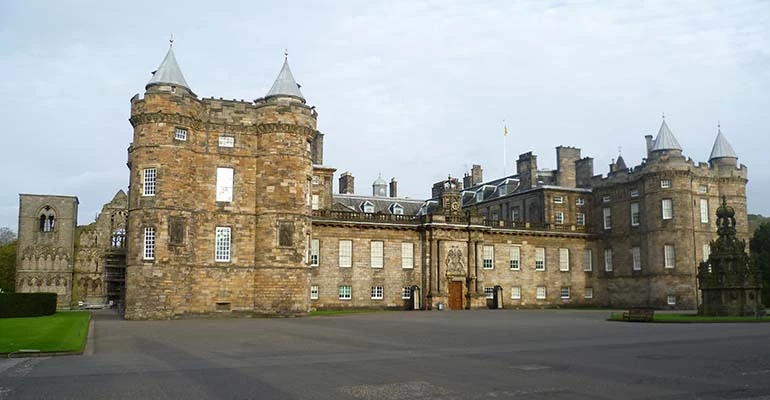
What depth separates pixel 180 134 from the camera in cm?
3866

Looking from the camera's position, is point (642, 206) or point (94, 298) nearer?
point (642, 206)

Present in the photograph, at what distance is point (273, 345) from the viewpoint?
1944cm

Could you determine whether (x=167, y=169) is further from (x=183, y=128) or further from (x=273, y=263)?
(x=273, y=263)

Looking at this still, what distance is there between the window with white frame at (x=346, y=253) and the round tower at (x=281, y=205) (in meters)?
9.37

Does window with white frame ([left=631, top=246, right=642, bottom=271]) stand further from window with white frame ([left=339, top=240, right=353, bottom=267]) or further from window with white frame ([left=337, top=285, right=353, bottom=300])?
window with white frame ([left=337, top=285, right=353, bottom=300])

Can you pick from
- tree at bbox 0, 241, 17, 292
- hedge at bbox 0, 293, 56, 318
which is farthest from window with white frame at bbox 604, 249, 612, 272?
tree at bbox 0, 241, 17, 292

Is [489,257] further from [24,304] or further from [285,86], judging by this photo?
[24,304]

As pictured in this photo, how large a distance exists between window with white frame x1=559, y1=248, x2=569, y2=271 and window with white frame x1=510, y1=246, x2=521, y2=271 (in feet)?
14.7

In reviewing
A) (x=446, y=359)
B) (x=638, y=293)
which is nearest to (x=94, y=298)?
(x=638, y=293)

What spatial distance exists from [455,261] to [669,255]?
1708cm

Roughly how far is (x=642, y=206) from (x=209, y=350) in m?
45.8

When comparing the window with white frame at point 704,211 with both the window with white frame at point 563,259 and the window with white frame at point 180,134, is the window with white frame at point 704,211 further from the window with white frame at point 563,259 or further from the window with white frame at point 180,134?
the window with white frame at point 180,134

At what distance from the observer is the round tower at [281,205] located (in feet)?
130

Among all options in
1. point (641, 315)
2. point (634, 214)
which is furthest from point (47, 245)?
point (641, 315)
